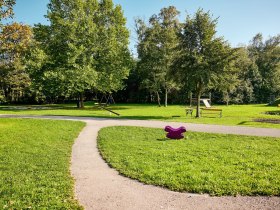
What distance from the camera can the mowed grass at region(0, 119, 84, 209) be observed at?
625 cm

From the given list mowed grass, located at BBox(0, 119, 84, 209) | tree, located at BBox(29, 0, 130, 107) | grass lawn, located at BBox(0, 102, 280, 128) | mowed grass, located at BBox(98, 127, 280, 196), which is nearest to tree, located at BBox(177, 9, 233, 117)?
grass lawn, located at BBox(0, 102, 280, 128)

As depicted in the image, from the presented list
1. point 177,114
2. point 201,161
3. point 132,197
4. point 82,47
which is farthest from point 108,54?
point 132,197

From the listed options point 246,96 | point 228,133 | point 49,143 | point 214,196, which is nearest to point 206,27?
point 228,133

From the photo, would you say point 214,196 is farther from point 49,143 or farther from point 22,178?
point 49,143

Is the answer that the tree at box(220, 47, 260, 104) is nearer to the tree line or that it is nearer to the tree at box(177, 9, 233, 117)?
the tree line

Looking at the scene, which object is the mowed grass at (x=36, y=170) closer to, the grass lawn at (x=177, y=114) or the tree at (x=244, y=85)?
the grass lawn at (x=177, y=114)

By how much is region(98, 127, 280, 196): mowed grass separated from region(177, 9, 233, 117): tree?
33.8 feet

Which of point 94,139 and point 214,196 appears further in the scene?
point 94,139

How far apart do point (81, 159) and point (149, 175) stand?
3095mm

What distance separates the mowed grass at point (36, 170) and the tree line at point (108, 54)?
741 cm

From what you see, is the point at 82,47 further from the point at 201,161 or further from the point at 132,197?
the point at 132,197

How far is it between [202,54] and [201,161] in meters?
16.5

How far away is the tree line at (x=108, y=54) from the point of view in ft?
80.7

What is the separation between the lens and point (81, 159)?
1016 centimetres
